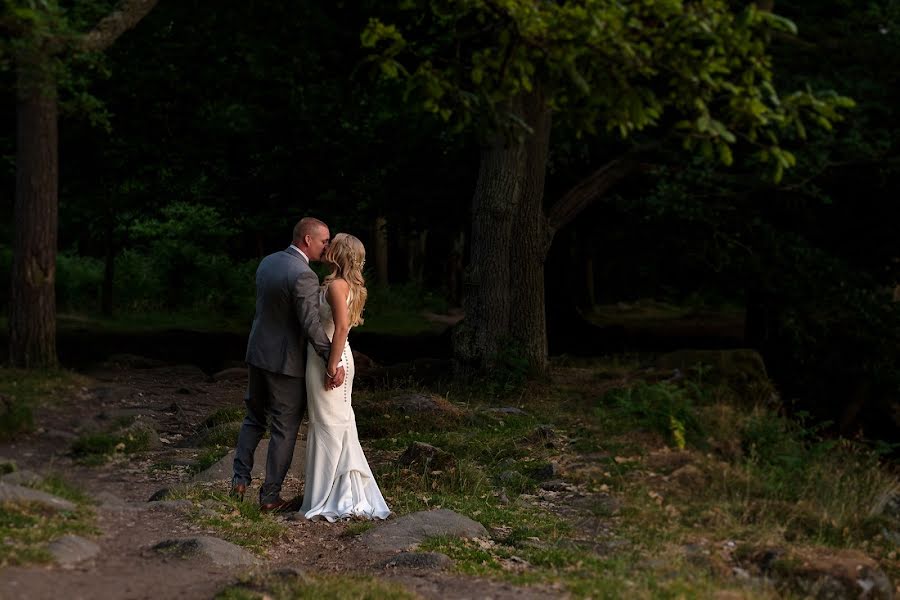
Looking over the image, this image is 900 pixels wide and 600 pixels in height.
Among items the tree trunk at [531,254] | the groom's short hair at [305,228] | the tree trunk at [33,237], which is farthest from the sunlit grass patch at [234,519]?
the tree trunk at [33,237]

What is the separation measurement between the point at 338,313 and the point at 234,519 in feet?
5.52

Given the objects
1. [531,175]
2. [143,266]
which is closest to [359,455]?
[531,175]

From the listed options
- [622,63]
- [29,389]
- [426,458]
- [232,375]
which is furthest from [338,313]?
[232,375]

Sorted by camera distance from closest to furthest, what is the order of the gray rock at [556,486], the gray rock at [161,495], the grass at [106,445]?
the gray rock at [161,495]
the gray rock at [556,486]
the grass at [106,445]

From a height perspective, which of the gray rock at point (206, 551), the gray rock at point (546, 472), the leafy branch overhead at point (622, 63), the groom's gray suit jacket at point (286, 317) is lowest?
the gray rock at point (546, 472)

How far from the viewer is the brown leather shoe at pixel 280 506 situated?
912 centimetres

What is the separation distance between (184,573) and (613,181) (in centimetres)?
1382

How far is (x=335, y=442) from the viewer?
9133 mm

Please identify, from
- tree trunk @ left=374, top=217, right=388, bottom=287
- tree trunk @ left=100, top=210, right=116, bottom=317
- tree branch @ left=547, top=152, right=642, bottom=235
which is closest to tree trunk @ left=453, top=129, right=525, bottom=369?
tree branch @ left=547, top=152, right=642, bottom=235

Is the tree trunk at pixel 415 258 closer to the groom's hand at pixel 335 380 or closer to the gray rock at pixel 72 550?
the groom's hand at pixel 335 380

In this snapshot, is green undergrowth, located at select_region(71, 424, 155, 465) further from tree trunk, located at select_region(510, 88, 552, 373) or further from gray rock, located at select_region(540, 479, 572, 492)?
tree trunk, located at select_region(510, 88, 552, 373)

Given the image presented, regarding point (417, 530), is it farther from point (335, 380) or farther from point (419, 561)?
point (335, 380)

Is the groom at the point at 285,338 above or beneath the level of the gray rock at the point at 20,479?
above

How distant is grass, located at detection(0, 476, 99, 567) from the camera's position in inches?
265
